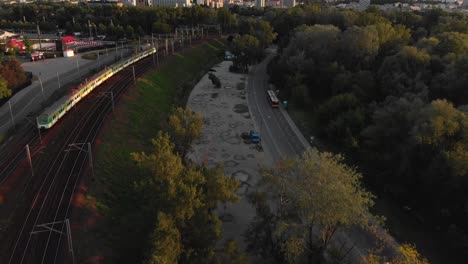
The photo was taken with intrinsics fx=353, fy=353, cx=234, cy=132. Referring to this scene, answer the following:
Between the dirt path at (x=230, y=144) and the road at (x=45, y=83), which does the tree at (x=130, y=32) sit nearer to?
the road at (x=45, y=83)

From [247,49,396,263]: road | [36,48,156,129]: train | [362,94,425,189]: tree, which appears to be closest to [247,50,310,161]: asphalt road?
[247,49,396,263]: road

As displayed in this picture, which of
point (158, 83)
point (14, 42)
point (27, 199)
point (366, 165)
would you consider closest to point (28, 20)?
point (14, 42)

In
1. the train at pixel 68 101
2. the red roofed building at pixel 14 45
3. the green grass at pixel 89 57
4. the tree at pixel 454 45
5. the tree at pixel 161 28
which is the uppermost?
the tree at pixel 161 28

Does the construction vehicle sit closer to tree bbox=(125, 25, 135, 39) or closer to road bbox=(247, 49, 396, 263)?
road bbox=(247, 49, 396, 263)

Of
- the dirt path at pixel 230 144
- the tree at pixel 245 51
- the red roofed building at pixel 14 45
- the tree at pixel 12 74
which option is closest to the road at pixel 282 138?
the dirt path at pixel 230 144

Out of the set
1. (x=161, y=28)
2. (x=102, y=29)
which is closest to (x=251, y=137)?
(x=161, y=28)

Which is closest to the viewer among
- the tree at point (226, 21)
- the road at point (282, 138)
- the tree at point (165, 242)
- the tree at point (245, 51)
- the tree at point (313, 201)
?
the tree at point (165, 242)
